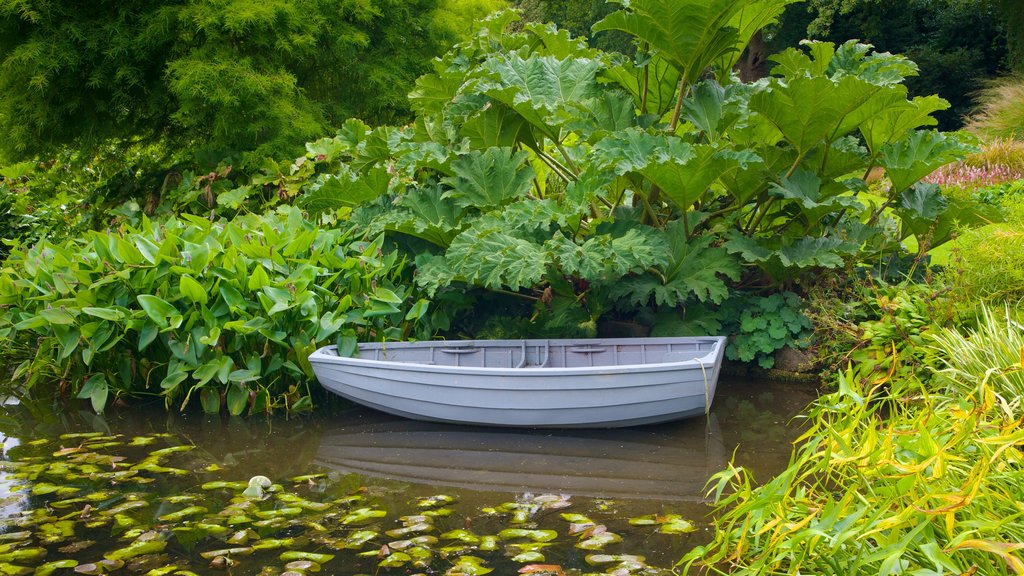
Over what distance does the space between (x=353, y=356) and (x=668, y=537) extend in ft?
8.60

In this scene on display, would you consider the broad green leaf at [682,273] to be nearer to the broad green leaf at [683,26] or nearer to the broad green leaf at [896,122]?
the broad green leaf at [683,26]

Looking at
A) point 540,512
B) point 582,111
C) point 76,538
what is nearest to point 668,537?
point 540,512

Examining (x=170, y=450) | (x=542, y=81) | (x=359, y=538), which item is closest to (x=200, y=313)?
(x=170, y=450)

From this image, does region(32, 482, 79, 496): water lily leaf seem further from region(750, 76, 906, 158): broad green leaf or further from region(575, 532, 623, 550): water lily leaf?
region(750, 76, 906, 158): broad green leaf

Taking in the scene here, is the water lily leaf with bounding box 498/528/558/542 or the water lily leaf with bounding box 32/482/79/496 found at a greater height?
the water lily leaf with bounding box 32/482/79/496

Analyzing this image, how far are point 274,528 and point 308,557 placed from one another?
15.2 inches

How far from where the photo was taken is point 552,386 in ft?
15.7

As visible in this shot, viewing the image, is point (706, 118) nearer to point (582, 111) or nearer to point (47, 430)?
point (582, 111)

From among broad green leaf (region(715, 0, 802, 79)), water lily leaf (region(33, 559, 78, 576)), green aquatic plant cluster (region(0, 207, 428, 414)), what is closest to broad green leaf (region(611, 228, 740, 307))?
broad green leaf (region(715, 0, 802, 79))

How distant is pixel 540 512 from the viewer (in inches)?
149

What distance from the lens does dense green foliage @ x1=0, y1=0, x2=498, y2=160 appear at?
294 inches

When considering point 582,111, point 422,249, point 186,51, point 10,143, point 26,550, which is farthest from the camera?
point 10,143

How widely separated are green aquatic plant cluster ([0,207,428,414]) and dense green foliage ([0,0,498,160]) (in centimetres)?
231

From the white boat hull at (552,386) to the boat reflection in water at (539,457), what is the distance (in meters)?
0.10
